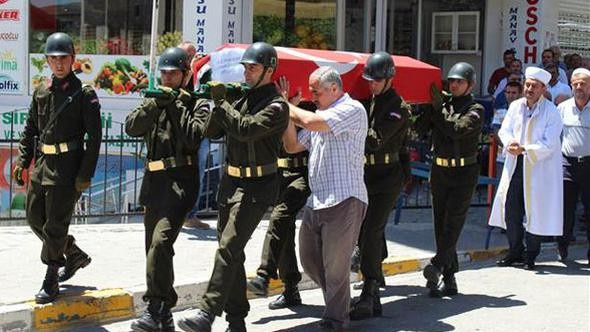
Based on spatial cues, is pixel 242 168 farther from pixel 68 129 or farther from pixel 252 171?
pixel 68 129

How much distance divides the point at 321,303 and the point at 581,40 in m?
12.6

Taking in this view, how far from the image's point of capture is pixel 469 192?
7.39m

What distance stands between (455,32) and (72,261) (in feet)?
36.4

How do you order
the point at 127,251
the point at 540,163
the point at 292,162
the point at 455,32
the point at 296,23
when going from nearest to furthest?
1. the point at 292,162
2. the point at 127,251
3. the point at 540,163
4. the point at 296,23
5. the point at 455,32

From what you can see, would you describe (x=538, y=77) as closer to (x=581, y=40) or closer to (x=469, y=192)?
(x=469, y=192)

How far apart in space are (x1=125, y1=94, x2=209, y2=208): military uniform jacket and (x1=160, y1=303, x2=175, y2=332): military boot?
28.8 inches

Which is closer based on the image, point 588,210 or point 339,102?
point 339,102

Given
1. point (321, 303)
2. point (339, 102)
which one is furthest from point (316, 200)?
point (321, 303)

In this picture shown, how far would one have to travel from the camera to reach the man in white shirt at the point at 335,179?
5.86 meters

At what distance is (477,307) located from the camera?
7.07 metres

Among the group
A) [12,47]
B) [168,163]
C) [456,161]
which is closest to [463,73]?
[456,161]

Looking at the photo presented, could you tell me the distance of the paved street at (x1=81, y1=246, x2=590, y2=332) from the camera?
6465mm

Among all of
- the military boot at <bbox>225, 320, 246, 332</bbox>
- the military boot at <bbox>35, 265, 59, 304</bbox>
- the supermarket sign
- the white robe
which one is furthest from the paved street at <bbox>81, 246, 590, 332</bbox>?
the supermarket sign

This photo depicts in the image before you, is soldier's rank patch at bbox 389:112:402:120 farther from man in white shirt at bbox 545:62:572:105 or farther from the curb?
man in white shirt at bbox 545:62:572:105
